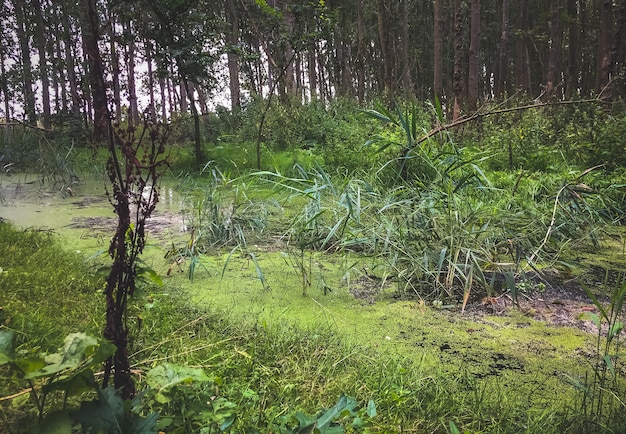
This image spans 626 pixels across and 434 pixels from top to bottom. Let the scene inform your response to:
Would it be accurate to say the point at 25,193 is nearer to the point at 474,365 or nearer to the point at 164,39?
the point at 164,39

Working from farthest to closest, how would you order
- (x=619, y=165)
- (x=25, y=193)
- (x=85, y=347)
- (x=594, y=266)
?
(x=25, y=193) → (x=619, y=165) → (x=594, y=266) → (x=85, y=347)

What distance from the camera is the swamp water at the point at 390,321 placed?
1.50 m

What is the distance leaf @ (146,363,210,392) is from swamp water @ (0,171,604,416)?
2.23ft

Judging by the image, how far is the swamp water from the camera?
4.94ft

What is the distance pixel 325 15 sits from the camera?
5918mm

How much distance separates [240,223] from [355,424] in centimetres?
218

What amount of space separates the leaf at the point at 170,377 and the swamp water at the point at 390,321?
26.8 inches

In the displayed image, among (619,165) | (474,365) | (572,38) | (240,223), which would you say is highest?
(572,38)

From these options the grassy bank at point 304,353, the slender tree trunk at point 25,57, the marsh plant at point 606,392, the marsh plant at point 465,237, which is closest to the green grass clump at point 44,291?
the grassy bank at point 304,353

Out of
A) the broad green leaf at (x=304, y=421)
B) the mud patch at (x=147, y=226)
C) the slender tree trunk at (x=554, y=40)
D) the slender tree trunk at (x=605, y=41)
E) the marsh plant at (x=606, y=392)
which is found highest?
the slender tree trunk at (x=554, y=40)

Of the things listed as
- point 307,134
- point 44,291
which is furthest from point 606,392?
point 307,134

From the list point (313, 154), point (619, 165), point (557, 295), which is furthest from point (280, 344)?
point (313, 154)

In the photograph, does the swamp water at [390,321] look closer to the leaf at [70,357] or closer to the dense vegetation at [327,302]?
the dense vegetation at [327,302]

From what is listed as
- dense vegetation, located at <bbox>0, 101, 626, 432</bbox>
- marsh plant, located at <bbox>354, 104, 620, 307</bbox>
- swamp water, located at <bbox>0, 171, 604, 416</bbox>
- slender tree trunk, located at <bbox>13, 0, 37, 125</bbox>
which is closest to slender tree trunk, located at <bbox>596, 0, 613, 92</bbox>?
dense vegetation, located at <bbox>0, 101, 626, 432</bbox>
